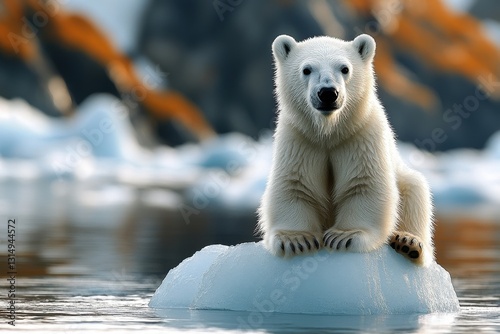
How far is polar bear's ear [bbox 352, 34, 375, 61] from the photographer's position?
22.8ft

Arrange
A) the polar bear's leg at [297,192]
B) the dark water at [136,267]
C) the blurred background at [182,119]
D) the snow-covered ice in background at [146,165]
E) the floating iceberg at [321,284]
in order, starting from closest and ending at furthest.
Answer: the dark water at [136,267]
the floating iceberg at [321,284]
the polar bear's leg at [297,192]
the blurred background at [182,119]
the snow-covered ice in background at [146,165]

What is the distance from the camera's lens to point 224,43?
57531mm

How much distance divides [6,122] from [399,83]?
97.1ft

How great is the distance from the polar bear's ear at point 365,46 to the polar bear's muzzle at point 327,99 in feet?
1.93

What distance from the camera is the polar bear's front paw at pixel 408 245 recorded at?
6.94 m

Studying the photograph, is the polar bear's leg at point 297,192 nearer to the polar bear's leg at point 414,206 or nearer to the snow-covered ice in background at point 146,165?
the polar bear's leg at point 414,206

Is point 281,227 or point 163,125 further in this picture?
point 163,125

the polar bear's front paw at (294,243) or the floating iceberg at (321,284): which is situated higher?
the polar bear's front paw at (294,243)

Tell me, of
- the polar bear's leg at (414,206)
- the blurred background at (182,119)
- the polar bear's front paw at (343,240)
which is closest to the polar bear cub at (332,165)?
the polar bear's front paw at (343,240)

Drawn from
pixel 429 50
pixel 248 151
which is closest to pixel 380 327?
pixel 248 151

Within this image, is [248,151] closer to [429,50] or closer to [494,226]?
[494,226]

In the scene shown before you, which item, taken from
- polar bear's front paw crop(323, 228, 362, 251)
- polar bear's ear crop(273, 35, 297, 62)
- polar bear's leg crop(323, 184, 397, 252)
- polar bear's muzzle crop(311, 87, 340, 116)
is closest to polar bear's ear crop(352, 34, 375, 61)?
polar bear's ear crop(273, 35, 297, 62)

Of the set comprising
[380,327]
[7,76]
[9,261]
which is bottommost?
[380,327]

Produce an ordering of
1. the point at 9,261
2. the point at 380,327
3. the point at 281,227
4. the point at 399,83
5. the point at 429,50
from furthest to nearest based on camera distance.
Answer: the point at 429,50 → the point at 399,83 → the point at 9,261 → the point at 281,227 → the point at 380,327
